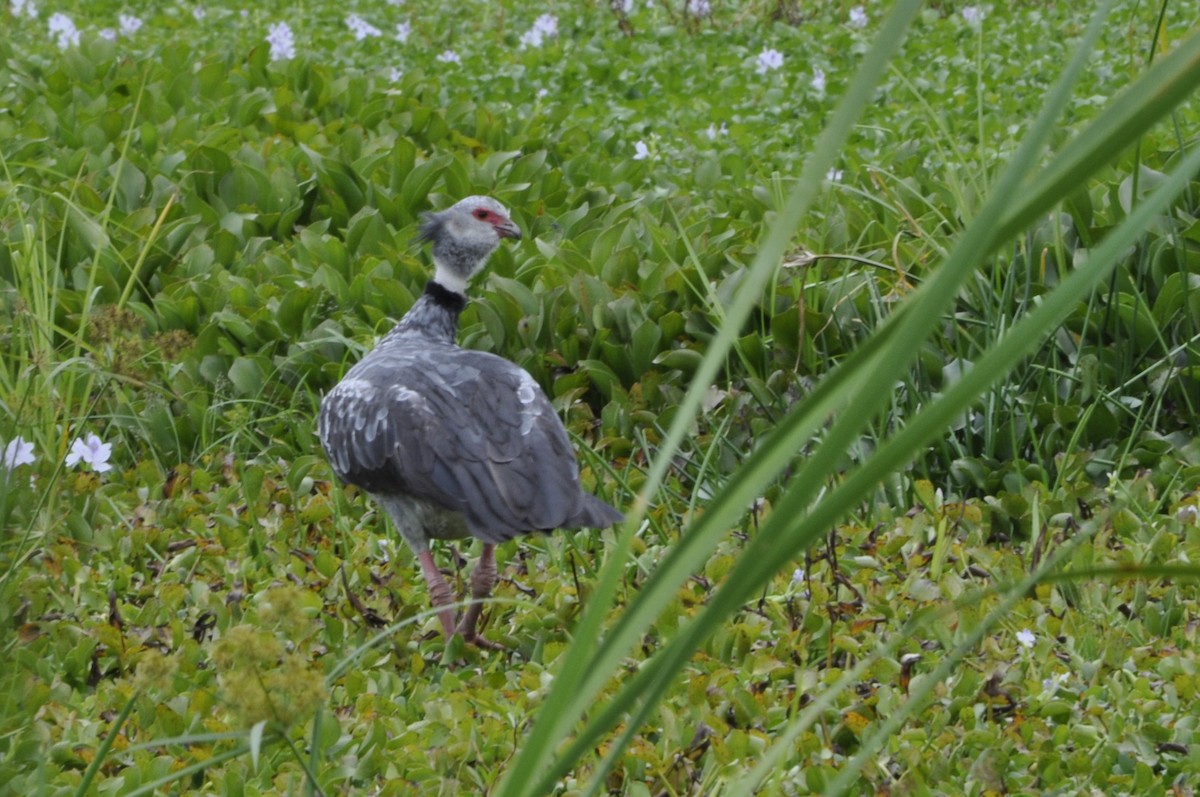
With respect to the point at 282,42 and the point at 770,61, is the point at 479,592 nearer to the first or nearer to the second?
the point at 770,61

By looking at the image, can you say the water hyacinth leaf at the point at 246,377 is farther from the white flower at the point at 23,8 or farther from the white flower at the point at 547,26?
the white flower at the point at 23,8

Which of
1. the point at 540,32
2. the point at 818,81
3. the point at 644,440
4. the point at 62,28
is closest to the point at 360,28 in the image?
the point at 540,32

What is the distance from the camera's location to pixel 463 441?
3.46 meters

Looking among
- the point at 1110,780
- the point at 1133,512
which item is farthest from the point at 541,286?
the point at 1110,780

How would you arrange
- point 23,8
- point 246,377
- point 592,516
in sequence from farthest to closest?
1. point 23,8
2. point 246,377
3. point 592,516

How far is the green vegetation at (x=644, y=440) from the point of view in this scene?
1.37 meters

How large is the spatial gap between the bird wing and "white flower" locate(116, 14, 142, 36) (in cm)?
675

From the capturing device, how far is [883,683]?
3.23 m

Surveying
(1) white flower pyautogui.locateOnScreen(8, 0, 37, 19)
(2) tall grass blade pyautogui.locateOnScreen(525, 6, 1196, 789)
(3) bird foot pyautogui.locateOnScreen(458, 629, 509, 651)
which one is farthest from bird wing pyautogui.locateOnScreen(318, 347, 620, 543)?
(1) white flower pyautogui.locateOnScreen(8, 0, 37, 19)

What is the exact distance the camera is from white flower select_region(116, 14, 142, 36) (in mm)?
9750

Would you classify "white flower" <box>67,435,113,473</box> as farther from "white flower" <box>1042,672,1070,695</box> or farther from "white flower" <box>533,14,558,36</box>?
"white flower" <box>533,14,558,36</box>

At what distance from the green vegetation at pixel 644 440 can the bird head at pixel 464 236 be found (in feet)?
1.85

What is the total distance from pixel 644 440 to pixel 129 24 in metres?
6.69

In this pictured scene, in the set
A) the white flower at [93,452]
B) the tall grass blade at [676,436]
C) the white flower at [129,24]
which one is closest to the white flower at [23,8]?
the white flower at [129,24]
